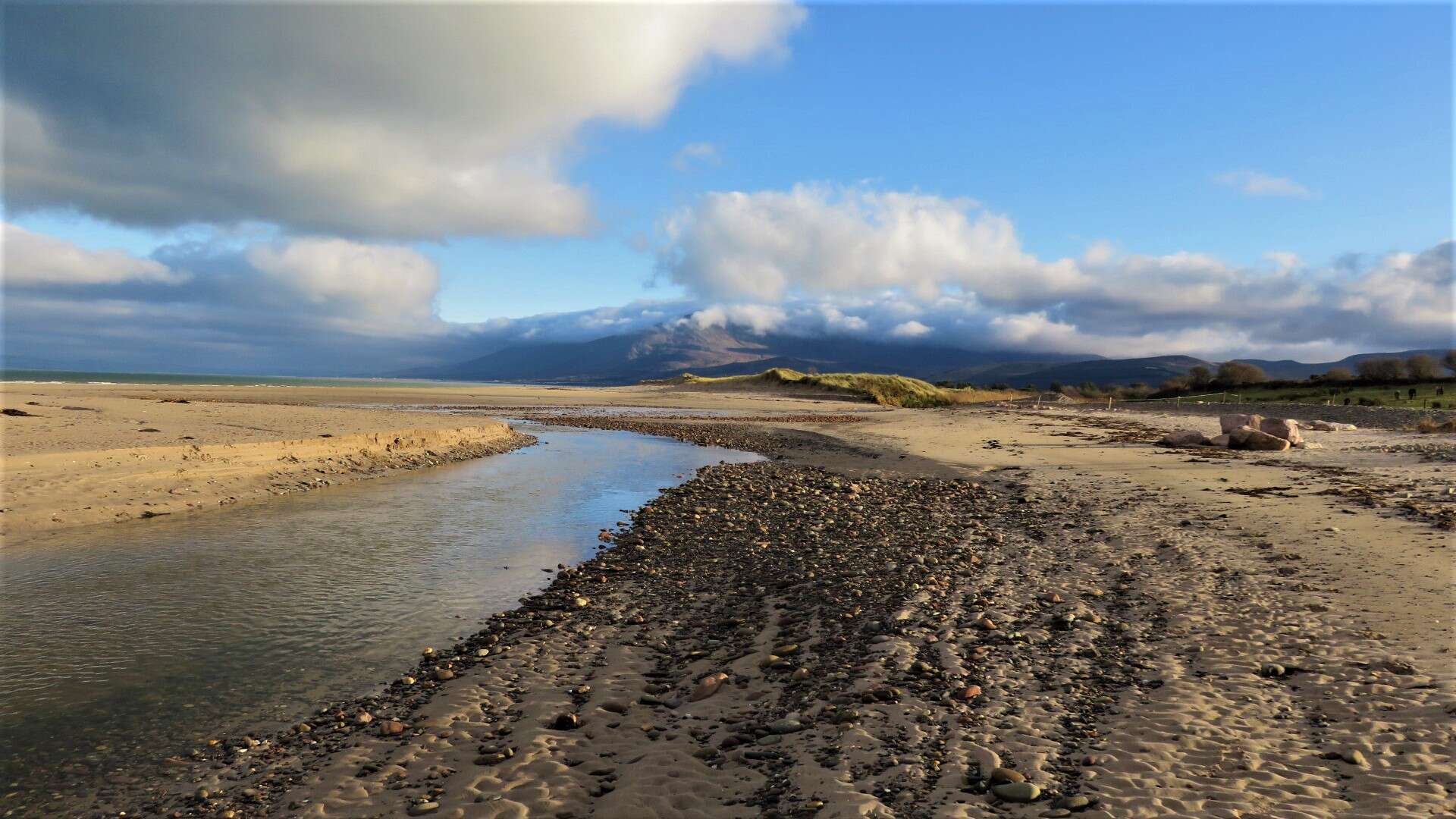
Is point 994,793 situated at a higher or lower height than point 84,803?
higher

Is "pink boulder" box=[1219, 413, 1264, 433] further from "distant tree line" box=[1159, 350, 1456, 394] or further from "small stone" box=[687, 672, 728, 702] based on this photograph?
"distant tree line" box=[1159, 350, 1456, 394]

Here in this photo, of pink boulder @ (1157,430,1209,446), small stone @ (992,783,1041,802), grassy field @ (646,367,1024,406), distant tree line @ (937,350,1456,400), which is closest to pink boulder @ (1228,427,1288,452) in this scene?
pink boulder @ (1157,430,1209,446)

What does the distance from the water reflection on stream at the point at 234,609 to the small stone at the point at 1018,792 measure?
22.0 ft

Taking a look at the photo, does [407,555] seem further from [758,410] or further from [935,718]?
[758,410]

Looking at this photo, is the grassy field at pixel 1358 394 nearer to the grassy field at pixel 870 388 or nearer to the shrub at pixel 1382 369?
the shrub at pixel 1382 369

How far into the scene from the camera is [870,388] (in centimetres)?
9262

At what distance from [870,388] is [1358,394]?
50.5 meters

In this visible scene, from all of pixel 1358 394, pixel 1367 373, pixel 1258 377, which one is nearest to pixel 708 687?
pixel 1358 394

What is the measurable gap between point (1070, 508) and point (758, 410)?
5358 centimetres

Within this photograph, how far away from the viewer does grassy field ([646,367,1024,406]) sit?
3499 inches

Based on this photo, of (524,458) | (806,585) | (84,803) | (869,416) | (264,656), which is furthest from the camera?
(869,416)

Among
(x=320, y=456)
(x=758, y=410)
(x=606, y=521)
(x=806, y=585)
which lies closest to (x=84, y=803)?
(x=806, y=585)

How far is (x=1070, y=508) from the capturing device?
15.9 metres

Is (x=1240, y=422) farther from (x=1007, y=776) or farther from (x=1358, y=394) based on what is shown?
(x=1358, y=394)
